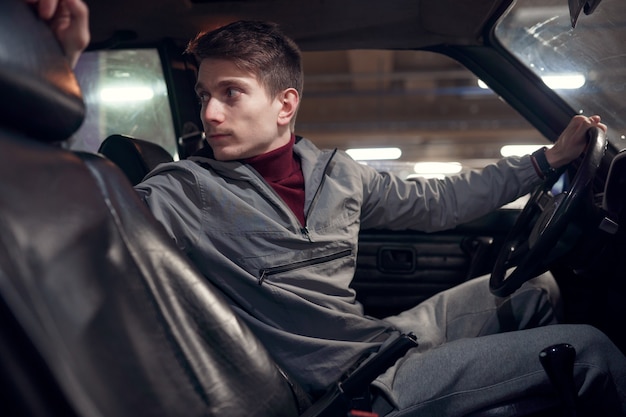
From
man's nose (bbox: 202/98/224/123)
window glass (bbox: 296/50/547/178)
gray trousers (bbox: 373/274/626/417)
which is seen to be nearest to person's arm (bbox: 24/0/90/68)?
man's nose (bbox: 202/98/224/123)

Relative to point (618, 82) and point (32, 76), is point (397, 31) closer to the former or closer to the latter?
point (618, 82)

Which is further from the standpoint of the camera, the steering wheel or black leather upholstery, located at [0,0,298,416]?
the steering wheel

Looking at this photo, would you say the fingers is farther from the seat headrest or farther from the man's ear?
the man's ear

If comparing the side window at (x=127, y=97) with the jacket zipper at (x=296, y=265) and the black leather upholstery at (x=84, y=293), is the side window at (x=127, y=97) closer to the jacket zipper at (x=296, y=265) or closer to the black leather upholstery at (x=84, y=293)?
the jacket zipper at (x=296, y=265)

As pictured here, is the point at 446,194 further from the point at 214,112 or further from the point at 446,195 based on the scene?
the point at 214,112

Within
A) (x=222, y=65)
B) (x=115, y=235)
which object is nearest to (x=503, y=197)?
(x=222, y=65)

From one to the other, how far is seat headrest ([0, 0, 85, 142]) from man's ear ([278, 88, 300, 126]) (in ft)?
2.70

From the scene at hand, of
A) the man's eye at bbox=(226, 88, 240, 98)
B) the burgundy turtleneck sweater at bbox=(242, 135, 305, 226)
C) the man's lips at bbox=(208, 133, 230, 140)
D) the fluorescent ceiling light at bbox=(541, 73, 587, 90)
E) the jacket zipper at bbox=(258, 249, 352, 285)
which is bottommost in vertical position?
the jacket zipper at bbox=(258, 249, 352, 285)

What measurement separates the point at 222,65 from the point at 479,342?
892 millimetres

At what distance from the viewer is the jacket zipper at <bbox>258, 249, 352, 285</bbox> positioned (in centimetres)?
133

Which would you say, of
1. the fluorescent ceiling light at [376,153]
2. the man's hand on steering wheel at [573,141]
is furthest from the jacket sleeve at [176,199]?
the fluorescent ceiling light at [376,153]

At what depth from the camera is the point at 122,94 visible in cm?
274

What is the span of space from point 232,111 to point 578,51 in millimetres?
1116

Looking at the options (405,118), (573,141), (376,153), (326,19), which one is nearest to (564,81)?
(573,141)
